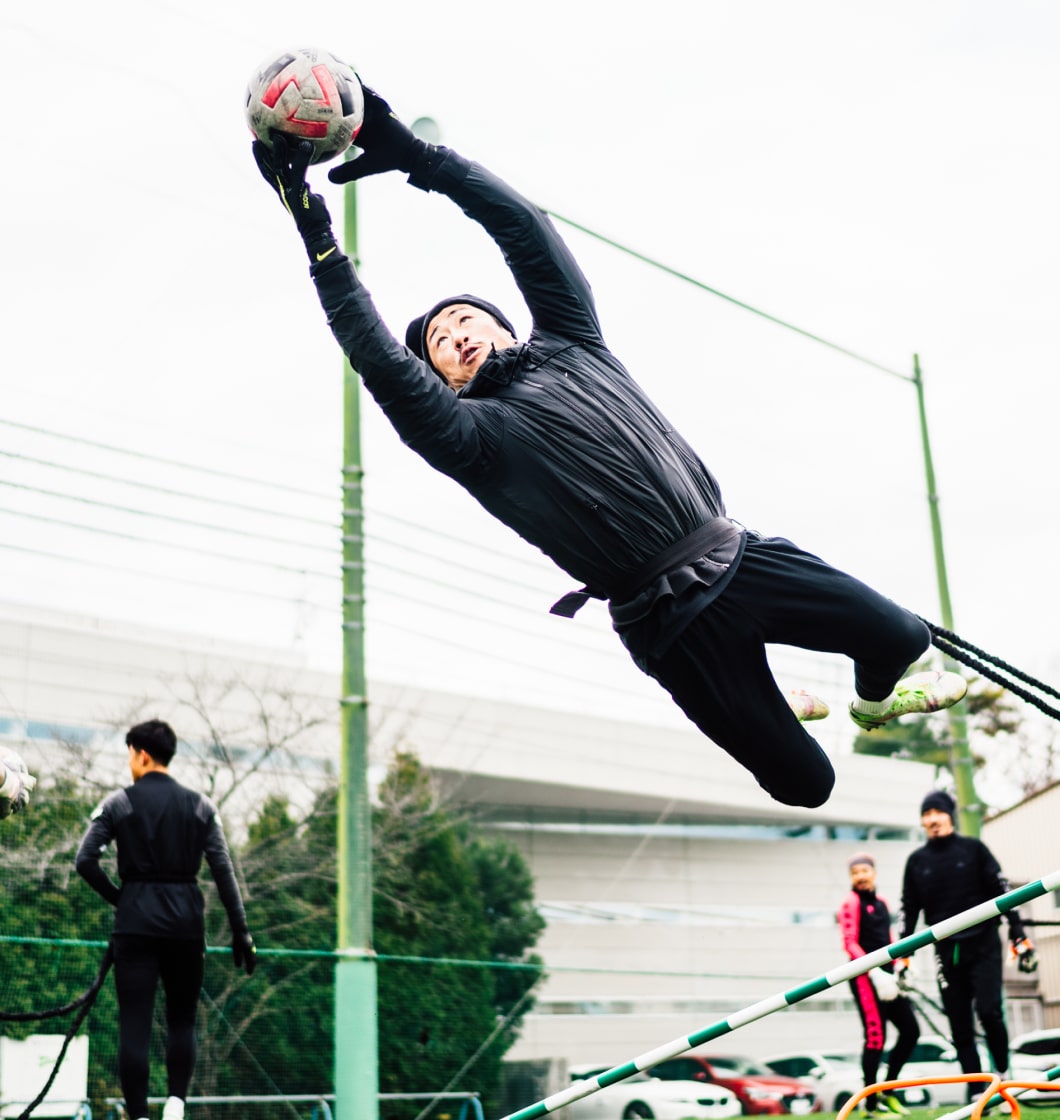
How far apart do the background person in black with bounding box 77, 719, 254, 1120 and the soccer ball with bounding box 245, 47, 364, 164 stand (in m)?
2.96

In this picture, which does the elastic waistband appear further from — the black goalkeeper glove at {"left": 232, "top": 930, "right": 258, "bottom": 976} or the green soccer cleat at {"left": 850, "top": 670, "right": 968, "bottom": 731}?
the black goalkeeper glove at {"left": 232, "top": 930, "right": 258, "bottom": 976}

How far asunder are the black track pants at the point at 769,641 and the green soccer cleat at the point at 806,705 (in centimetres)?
66

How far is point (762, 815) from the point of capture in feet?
116

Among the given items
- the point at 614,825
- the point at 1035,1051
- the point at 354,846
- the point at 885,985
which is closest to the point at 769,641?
the point at 885,985

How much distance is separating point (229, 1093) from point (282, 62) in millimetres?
14169

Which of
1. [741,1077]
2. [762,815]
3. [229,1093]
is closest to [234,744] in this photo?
[229,1093]

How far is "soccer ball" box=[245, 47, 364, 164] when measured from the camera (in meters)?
3.50

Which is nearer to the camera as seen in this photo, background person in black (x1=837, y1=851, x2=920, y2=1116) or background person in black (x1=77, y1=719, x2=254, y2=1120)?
background person in black (x1=77, y1=719, x2=254, y2=1120)

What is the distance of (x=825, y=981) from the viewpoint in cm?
396

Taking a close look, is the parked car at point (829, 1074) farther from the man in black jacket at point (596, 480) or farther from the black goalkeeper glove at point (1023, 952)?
the man in black jacket at point (596, 480)

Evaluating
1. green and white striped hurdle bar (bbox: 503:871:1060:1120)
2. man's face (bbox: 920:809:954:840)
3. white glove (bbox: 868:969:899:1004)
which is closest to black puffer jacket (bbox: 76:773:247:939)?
green and white striped hurdle bar (bbox: 503:871:1060:1120)

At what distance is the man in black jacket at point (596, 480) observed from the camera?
353 cm

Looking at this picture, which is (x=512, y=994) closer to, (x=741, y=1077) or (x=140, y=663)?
(x=741, y=1077)

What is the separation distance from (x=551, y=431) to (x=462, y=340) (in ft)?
1.70
